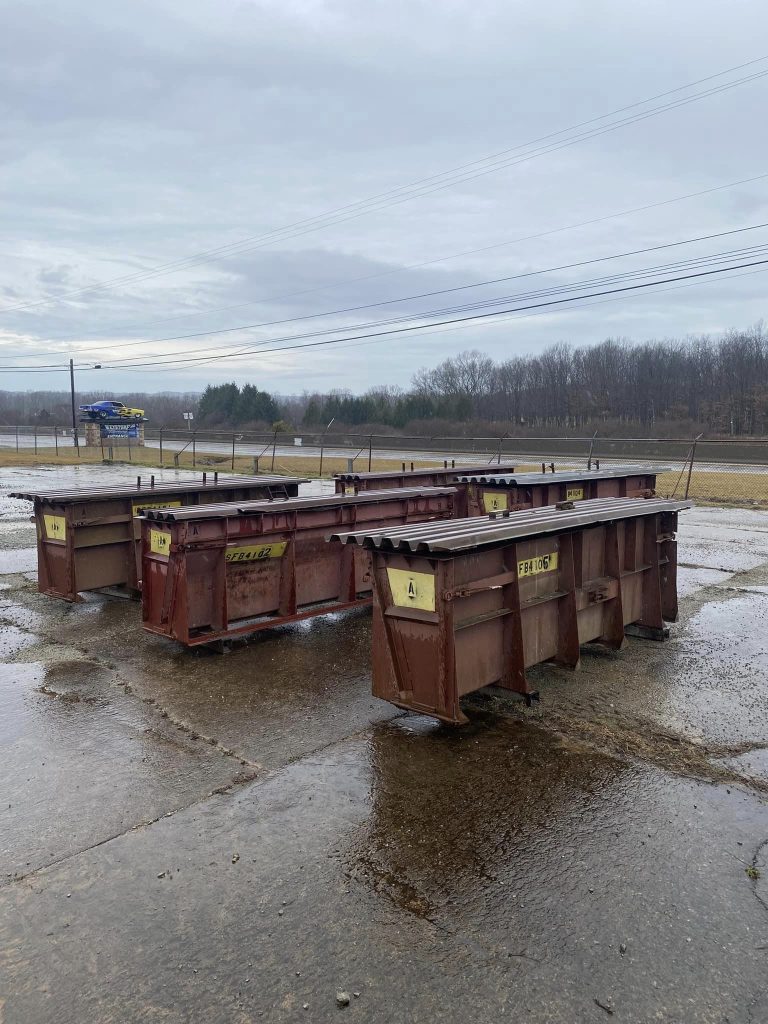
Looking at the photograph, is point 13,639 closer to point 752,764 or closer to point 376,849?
point 376,849

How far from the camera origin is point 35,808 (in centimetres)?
446

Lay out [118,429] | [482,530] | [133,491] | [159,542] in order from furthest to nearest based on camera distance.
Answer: [118,429], [133,491], [159,542], [482,530]

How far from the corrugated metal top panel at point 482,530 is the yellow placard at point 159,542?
93.6 inches

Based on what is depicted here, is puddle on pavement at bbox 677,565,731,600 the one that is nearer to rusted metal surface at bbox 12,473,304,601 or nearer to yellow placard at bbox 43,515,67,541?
rusted metal surface at bbox 12,473,304,601

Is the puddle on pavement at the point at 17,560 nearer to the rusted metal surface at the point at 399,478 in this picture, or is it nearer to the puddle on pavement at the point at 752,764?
the rusted metal surface at the point at 399,478

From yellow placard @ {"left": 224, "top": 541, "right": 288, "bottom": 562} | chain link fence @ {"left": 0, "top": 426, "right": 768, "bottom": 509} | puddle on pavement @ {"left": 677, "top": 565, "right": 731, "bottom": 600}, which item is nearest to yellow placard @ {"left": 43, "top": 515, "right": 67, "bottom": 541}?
yellow placard @ {"left": 224, "top": 541, "right": 288, "bottom": 562}

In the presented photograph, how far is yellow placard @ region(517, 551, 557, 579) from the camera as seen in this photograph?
6027 mm

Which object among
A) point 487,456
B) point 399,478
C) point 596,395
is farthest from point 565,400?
point 399,478

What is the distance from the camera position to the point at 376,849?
158 inches

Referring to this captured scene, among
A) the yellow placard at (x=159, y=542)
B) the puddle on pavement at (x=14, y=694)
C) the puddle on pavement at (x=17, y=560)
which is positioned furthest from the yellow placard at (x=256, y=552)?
the puddle on pavement at (x=17, y=560)

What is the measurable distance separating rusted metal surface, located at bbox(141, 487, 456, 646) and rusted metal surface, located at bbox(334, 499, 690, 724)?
225cm

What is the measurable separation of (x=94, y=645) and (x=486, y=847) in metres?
5.53

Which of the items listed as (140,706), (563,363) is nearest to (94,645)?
(140,706)

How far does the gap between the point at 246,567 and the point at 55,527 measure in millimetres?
3226
